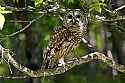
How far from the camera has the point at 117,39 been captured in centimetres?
879

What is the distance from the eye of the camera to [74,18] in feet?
12.5

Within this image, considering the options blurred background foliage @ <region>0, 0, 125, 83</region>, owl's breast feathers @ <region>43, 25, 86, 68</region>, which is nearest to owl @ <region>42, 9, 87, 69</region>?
owl's breast feathers @ <region>43, 25, 86, 68</region>

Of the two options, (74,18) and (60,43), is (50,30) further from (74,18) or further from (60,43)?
(74,18)

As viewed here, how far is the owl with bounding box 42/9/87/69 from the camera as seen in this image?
3.77 m

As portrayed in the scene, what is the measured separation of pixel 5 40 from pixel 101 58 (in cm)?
107

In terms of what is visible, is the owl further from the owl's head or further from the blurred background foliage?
the blurred background foliage

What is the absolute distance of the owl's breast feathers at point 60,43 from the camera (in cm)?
378

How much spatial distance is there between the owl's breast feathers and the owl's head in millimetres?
41

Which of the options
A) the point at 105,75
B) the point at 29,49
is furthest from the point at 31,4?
the point at 105,75

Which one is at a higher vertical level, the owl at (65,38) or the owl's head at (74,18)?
the owl's head at (74,18)

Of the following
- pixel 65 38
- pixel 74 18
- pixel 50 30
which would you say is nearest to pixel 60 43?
pixel 65 38

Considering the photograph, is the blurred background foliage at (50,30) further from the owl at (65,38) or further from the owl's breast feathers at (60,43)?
the owl's breast feathers at (60,43)

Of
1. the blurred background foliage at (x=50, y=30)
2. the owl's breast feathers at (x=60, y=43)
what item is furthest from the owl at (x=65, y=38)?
the blurred background foliage at (x=50, y=30)

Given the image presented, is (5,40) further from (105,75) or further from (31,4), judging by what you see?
(105,75)
